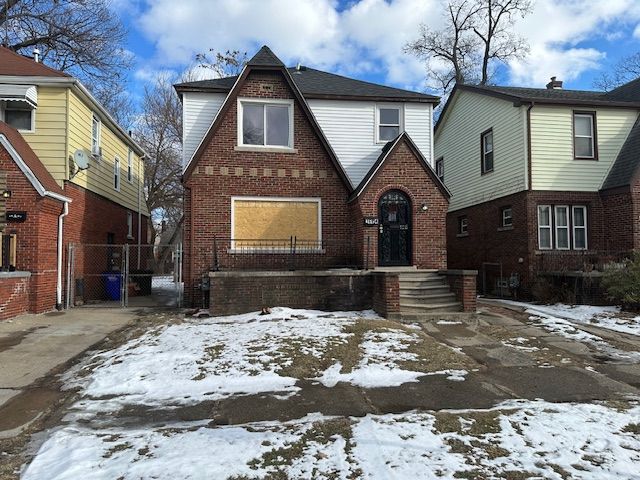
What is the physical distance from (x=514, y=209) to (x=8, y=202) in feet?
49.5

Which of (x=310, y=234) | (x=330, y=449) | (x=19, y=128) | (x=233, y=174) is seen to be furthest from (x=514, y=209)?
(x=19, y=128)

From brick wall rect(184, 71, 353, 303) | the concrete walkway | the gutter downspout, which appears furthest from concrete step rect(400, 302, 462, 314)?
the gutter downspout

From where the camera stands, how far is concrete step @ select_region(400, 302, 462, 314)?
10547mm

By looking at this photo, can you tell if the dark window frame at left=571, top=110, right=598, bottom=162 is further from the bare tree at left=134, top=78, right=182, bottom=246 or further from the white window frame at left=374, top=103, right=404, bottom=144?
the bare tree at left=134, top=78, right=182, bottom=246

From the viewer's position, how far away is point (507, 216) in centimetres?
1614

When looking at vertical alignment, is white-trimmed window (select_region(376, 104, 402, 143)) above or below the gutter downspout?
above

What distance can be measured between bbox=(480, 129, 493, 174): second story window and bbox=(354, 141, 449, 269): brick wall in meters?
5.48

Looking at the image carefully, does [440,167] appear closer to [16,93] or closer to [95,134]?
[95,134]

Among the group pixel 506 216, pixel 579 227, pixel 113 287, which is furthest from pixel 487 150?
pixel 113 287

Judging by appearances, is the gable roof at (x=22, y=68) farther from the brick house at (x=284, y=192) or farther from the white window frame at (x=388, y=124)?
the white window frame at (x=388, y=124)

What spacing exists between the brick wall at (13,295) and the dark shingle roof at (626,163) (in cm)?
1733

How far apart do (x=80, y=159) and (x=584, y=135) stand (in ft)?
52.9

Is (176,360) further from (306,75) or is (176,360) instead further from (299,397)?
(306,75)

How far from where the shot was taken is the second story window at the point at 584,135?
15062mm
